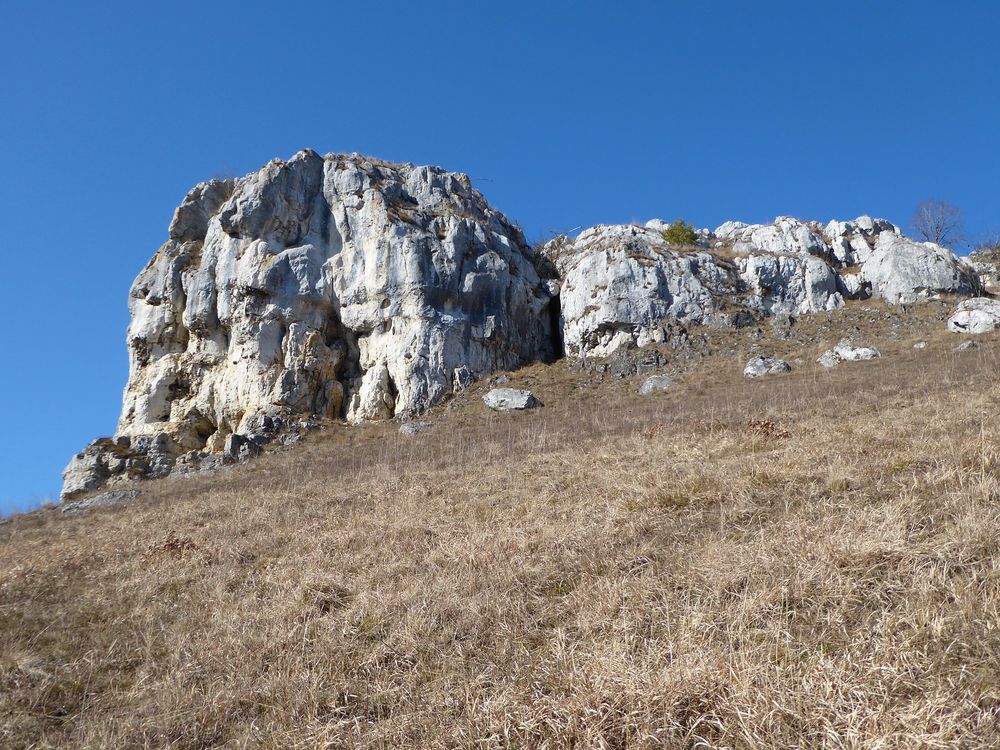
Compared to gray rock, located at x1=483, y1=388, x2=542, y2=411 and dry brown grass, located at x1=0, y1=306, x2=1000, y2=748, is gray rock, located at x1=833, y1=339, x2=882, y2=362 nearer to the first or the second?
gray rock, located at x1=483, y1=388, x2=542, y2=411

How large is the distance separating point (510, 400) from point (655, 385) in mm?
6564

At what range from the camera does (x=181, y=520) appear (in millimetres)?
10859

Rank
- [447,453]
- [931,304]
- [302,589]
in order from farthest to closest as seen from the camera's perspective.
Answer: [931,304], [447,453], [302,589]

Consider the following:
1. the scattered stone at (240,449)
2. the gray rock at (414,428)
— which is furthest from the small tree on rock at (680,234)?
the scattered stone at (240,449)

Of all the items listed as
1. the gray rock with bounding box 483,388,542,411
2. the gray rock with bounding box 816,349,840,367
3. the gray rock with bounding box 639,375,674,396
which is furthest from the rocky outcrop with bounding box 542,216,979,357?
the gray rock with bounding box 483,388,542,411

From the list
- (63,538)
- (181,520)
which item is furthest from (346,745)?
(63,538)

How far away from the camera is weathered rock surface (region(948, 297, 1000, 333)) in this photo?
2603cm

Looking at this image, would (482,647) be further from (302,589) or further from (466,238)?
(466,238)

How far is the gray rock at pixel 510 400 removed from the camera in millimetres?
26766

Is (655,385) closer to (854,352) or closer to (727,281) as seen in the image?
(854,352)

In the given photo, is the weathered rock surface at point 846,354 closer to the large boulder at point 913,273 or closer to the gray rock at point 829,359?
the gray rock at point 829,359

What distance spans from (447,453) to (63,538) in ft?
26.6

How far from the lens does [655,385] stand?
26.1 m

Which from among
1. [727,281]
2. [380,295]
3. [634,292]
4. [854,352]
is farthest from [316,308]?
[854,352]
